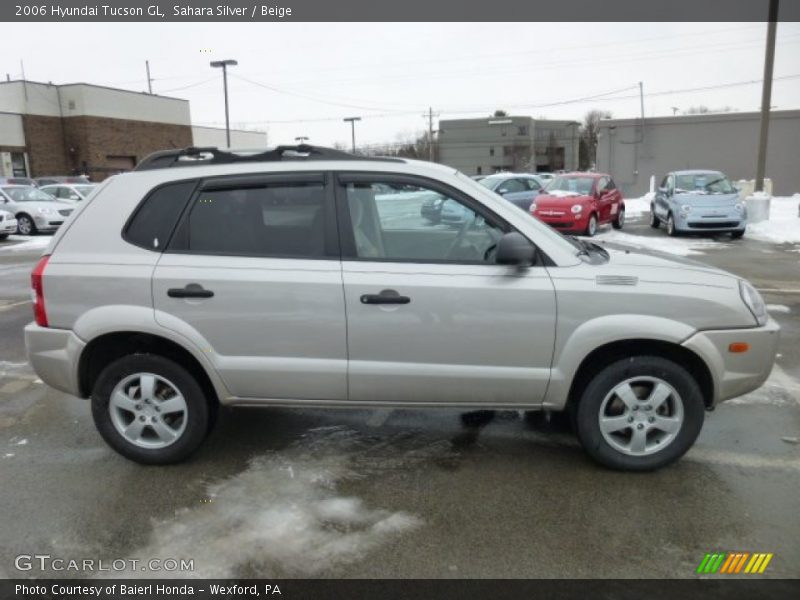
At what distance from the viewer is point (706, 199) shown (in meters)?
15.7

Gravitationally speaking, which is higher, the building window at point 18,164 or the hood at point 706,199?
the building window at point 18,164

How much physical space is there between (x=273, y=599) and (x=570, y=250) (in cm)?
241

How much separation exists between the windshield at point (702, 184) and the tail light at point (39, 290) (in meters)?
15.9

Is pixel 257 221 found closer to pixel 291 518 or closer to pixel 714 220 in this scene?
pixel 291 518

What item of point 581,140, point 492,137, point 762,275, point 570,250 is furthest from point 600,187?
point 581,140

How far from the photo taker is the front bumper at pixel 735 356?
3541 mm

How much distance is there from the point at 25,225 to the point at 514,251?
20.0 m

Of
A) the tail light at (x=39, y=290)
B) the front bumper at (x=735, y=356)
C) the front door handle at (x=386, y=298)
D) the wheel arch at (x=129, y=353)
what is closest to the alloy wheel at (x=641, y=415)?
the front bumper at (x=735, y=356)

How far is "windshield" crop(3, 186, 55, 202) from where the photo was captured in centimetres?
1962

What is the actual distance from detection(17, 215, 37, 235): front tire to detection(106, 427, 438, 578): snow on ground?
61.2 feet

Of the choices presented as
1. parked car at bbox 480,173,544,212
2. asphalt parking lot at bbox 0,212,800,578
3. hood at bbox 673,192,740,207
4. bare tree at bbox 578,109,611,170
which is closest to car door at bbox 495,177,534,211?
parked car at bbox 480,173,544,212

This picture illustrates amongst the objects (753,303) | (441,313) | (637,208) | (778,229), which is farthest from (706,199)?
(441,313)

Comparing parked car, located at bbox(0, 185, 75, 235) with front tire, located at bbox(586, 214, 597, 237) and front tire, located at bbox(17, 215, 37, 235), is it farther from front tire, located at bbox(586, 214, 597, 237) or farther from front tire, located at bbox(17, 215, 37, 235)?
front tire, located at bbox(586, 214, 597, 237)

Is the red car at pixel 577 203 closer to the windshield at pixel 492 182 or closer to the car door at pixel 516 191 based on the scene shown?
the car door at pixel 516 191
